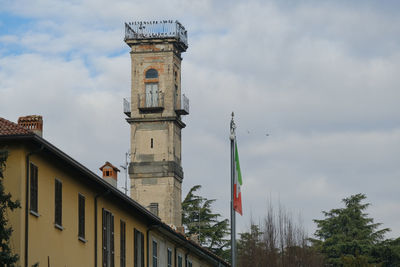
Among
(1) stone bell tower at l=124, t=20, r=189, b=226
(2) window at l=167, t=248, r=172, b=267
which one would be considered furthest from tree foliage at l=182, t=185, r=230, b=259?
(2) window at l=167, t=248, r=172, b=267

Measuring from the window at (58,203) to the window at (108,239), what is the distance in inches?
201

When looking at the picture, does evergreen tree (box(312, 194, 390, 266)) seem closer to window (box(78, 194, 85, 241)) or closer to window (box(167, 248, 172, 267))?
window (box(167, 248, 172, 267))

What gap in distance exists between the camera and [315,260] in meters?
73.7

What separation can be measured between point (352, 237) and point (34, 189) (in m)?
69.4

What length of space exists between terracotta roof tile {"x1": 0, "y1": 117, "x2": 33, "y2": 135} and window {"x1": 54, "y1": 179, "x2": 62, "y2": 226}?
275 cm

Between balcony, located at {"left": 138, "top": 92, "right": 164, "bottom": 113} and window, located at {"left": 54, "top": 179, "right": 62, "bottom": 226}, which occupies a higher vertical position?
balcony, located at {"left": 138, "top": 92, "right": 164, "bottom": 113}

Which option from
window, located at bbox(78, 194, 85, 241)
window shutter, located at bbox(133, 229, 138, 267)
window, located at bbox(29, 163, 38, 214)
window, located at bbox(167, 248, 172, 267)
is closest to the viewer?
window, located at bbox(29, 163, 38, 214)

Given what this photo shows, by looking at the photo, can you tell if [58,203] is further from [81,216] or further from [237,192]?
[237,192]

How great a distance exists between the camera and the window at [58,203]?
3691 centimetres

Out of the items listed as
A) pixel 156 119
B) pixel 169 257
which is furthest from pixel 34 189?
pixel 156 119

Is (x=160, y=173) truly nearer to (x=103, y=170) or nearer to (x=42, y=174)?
(x=103, y=170)

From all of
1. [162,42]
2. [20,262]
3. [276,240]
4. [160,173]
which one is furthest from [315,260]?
[20,262]

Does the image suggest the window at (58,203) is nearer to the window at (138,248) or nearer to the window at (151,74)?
the window at (138,248)

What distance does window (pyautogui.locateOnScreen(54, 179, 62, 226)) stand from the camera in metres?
36.9
